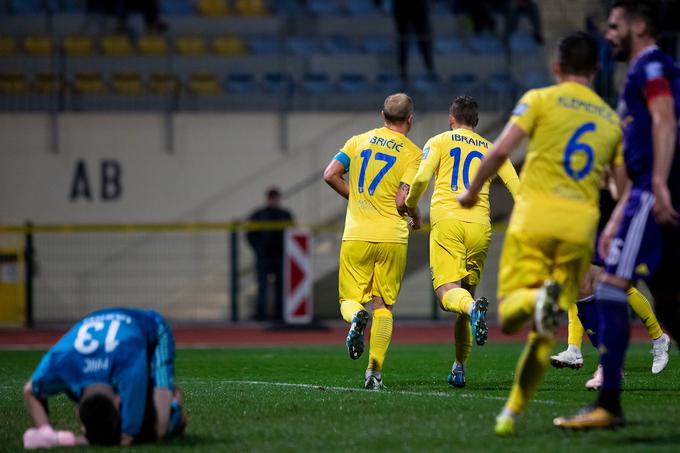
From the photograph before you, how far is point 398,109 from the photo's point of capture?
9.48 m

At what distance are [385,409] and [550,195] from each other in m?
2.07

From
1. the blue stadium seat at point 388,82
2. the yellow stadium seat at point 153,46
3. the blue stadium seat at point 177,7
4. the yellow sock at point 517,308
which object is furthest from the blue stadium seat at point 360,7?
the yellow sock at point 517,308

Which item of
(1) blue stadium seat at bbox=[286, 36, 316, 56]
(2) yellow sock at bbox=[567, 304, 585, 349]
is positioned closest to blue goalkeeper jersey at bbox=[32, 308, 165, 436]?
(2) yellow sock at bbox=[567, 304, 585, 349]

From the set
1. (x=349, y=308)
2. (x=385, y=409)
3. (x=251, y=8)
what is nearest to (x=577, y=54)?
(x=385, y=409)

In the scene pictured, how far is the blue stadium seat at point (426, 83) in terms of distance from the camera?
71.2 feet

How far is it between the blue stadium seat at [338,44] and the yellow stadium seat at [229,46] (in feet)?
5.17

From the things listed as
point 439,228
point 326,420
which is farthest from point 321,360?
point 326,420

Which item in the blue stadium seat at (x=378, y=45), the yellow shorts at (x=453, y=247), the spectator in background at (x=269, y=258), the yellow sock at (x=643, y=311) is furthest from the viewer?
the blue stadium seat at (x=378, y=45)

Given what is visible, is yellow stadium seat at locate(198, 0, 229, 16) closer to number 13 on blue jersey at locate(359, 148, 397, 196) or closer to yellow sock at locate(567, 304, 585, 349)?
number 13 on blue jersey at locate(359, 148, 397, 196)

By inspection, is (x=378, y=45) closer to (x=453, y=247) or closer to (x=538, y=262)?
(x=453, y=247)

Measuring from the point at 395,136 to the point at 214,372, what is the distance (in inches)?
141

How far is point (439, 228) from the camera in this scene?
9.62 meters

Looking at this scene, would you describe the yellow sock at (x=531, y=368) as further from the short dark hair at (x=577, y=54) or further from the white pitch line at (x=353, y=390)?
the white pitch line at (x=353, y=390)

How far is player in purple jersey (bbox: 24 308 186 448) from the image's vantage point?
6184mm
